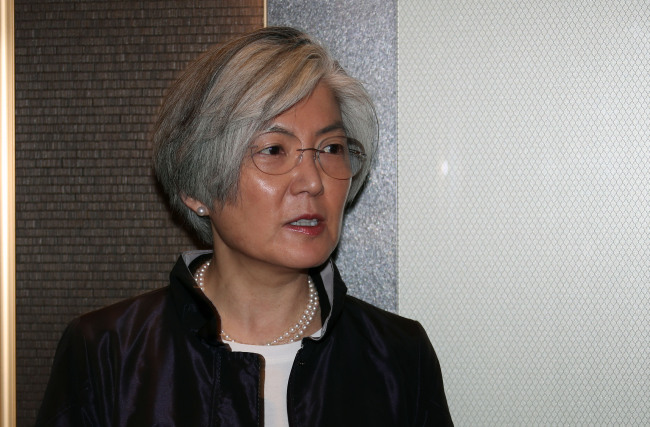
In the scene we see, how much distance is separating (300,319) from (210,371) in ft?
0.73

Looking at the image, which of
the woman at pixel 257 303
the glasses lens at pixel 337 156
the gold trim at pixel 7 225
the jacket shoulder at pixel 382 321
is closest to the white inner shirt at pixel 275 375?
the woman at pixel 257 303

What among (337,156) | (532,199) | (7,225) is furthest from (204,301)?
(532,199)

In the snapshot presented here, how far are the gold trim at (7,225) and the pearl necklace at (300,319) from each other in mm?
409

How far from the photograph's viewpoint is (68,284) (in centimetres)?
155

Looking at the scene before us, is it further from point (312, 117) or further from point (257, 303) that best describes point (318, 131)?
point (257, 303)

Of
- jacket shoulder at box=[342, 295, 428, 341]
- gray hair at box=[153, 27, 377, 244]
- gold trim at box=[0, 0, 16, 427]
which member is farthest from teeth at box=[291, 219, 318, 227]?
gold trim at box=[0, 0, 16, 427]

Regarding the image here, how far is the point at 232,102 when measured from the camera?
1316 millimetres

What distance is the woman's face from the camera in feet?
4.27

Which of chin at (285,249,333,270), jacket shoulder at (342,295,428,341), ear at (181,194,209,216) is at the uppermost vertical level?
ear at (181,194,209,216)

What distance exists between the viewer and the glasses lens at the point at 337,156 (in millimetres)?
1349

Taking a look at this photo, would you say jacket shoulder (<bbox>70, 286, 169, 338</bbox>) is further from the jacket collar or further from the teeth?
the teeth

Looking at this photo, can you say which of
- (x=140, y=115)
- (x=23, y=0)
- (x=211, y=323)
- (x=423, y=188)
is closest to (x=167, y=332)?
(x=211, y=323)

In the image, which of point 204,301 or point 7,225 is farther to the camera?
point 7,225

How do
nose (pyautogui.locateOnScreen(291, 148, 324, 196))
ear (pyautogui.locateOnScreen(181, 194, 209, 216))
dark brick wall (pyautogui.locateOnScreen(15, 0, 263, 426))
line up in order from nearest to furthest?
nose (pyautogui.locateOnScreen(291, 148, 324, 196)) < ear (pyautogui.locateOnScreen(181, 194, 209, 216)) < dark brick wall (pyautogui.locateOnScreen(15, 0, 263, 426))
